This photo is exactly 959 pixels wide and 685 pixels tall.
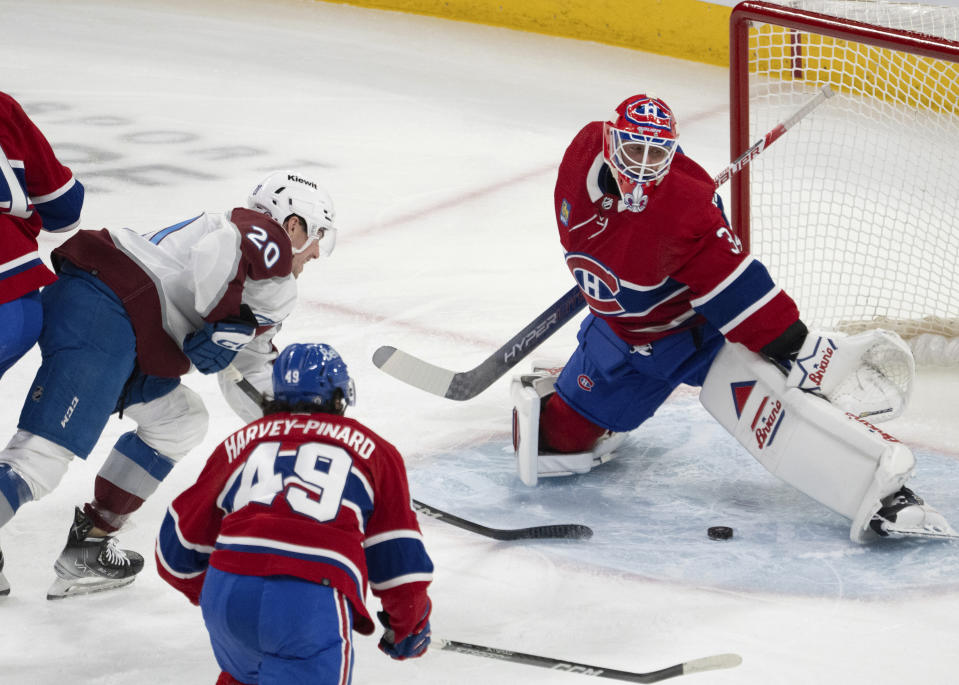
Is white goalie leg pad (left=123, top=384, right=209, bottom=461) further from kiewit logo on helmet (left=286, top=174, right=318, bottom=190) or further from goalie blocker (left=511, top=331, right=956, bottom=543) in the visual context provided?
goalie blocker (left=511, top=331, right=956, bottom=543)

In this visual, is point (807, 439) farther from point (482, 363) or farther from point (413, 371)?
point (413, 371)

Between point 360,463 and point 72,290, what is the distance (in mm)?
888

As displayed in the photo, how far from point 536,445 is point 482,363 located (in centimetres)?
36

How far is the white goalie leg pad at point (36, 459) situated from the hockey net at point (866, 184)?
6.38 feet

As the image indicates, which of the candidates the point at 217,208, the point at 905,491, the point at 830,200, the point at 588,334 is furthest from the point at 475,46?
the point at 905,491

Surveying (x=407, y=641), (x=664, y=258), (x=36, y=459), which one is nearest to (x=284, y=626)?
(x=407, y=641)

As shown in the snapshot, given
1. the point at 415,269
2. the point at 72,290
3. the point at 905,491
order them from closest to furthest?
the point at 72,290 → the point at 905,491 → the point at 415,269

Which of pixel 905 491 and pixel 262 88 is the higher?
pixel 905 491

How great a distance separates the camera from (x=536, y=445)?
10.2 ft

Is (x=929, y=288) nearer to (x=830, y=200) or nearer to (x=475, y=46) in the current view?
(x=830, y=200)

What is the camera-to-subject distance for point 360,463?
1.84 meters

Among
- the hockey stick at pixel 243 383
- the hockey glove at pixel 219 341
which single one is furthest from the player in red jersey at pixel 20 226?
the hockey stick at pixel 243 383

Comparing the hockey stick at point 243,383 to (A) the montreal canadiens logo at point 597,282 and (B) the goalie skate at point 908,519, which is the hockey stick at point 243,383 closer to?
(A) the montreal canadiens logo at point 597,282

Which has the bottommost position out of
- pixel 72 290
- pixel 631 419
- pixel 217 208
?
pixel 217 208
